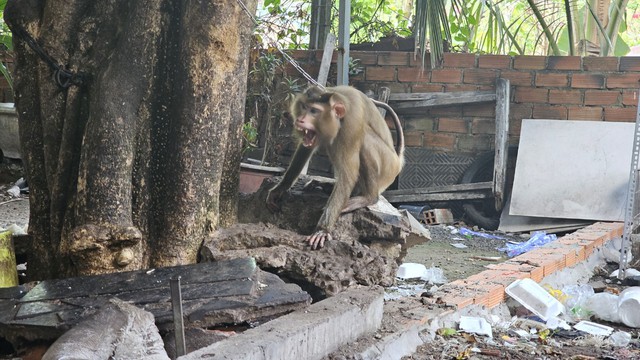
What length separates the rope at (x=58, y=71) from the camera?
153 inches

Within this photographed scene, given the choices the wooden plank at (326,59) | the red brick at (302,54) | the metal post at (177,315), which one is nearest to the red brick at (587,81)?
the wooden plank at (326,59)

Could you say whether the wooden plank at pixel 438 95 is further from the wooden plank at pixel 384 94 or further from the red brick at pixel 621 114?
the red brick at pixel 621 114

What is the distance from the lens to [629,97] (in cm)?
882

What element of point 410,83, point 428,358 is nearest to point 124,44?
point 428,358

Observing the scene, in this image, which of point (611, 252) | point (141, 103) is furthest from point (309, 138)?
point (611, 252)

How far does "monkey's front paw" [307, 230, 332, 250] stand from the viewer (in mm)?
4334

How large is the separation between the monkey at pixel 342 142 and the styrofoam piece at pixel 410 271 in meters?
0.58

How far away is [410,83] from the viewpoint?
9500 mm

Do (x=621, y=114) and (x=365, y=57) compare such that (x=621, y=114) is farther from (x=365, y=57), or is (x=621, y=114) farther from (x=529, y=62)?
(x=365, y=57)

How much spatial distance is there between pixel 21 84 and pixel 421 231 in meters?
2.74

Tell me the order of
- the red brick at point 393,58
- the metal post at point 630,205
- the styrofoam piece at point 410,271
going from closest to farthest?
the styrofoam piece at point 410,271, the metal post at point 630,205, the red brick at point 393,58

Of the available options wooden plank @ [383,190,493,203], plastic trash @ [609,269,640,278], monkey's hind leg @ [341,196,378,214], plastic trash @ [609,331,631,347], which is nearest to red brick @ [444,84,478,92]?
wooden plank @ [383,190,493,203]

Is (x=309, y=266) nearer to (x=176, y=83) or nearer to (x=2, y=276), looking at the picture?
(x=176, y=83)

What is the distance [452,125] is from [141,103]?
5.98 metres
